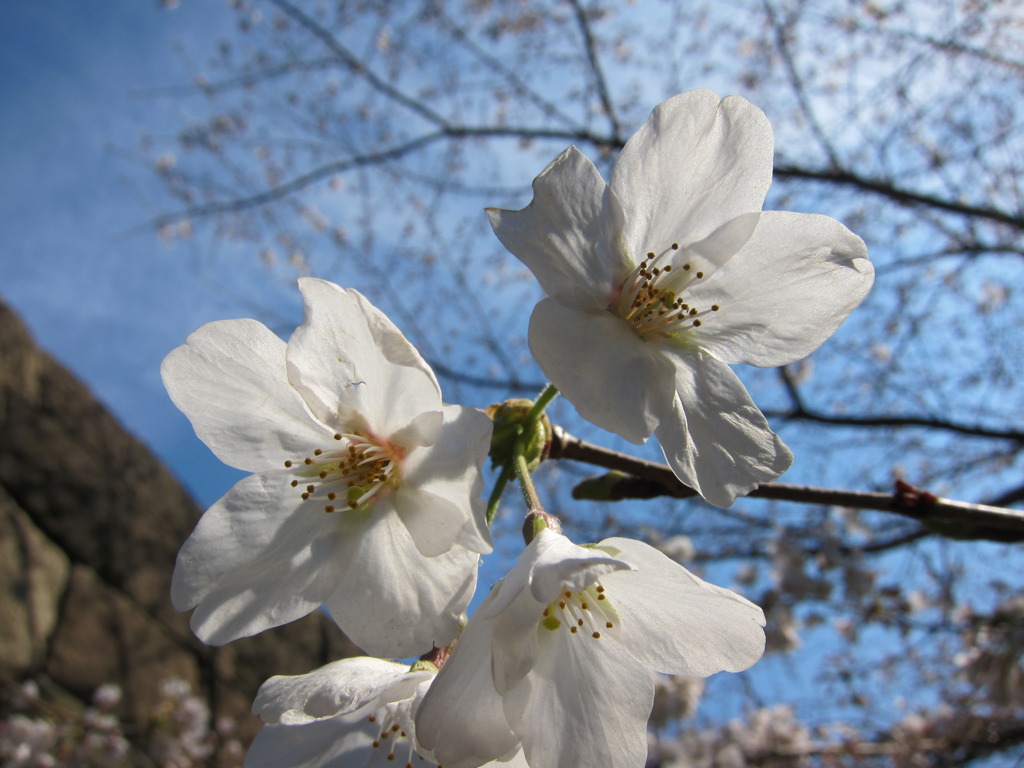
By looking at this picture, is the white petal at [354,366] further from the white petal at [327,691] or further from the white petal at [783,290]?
the white petal at [783,290]

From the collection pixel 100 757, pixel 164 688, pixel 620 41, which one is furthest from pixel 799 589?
pixel 620 41

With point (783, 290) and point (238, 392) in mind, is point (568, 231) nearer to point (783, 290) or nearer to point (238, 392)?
point (783, 290)

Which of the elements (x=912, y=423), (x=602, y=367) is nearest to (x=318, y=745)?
(x=602, y=367)

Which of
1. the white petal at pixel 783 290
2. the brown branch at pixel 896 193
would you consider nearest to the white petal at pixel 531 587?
the white petal at pixel 783 290

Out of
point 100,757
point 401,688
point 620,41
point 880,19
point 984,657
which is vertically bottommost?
point 984,657

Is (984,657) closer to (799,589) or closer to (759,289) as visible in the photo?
(799,589)
